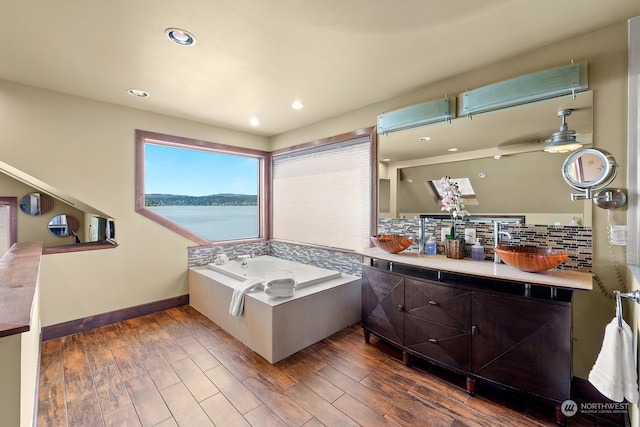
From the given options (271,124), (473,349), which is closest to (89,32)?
(271,124)

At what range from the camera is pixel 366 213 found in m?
3.34

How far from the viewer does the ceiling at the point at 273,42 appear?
1.63 meters

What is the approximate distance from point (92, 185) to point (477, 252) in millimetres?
3952

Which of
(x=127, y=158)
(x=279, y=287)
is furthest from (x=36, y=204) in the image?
(x=279, y=287)

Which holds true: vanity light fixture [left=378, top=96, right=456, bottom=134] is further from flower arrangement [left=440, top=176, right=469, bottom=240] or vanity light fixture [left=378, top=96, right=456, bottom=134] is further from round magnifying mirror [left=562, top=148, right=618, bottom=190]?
round magnifying mirror [left=562, top=148, right=618, bottom=190]

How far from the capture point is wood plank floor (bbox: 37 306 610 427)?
5.83 ft

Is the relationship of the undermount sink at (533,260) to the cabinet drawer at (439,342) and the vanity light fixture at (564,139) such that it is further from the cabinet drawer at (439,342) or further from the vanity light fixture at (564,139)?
the vanity light fixture at (564,139)

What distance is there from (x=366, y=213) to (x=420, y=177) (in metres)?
0.79

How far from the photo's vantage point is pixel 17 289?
1.36 meters

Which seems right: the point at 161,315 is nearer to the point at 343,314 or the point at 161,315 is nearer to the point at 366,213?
the point at 343,314

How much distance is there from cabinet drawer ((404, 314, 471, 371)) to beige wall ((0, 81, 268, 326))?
297cm

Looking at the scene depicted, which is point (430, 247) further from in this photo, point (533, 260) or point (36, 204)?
point (36, 204)

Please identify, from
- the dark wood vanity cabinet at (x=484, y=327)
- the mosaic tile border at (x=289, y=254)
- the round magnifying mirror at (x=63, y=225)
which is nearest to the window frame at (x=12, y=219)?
the round magnifying mirror at (x=63, y=225)

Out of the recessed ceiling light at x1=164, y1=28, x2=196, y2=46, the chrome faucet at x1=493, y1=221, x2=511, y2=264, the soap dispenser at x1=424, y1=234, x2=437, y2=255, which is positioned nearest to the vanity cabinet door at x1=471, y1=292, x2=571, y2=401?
the chrome faucet at x1=493, y1=221, x2=511, y2=264
